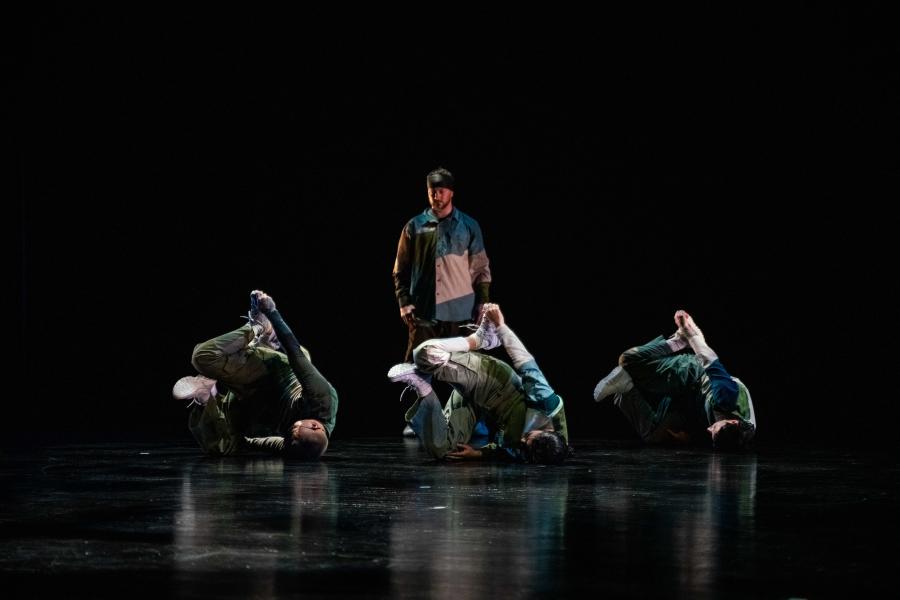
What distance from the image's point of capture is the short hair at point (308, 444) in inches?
209

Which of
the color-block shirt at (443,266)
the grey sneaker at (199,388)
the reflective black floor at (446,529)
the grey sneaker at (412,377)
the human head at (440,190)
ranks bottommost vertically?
the reflective black floor at (446,529)

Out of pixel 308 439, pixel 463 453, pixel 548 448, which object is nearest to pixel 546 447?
pixel 548 448

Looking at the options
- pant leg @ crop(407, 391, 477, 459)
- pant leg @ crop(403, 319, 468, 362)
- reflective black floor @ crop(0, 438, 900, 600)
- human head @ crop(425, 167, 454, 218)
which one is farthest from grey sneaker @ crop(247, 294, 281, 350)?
human head @ crop(425, 167, 454, 218)

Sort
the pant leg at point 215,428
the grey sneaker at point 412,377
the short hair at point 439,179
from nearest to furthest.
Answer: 1. the grey sneaker at point 412,377
2. the pant leg at point 215,428
3. the short hair at point 439,179

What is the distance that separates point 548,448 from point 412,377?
63cm

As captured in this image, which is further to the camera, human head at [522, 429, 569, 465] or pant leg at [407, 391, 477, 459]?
pant leg at [407, 391, 477, 459]

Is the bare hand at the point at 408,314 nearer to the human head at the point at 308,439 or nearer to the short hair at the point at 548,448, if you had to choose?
the human head at the point at 308,439

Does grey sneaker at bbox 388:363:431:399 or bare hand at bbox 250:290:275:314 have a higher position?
bare hand at bbox 250:290:275:314

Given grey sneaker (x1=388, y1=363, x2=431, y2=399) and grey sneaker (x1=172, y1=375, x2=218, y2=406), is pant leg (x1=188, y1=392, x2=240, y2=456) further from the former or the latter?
grey sneaker (x1=388, y1=363, x2=431, y2=399)

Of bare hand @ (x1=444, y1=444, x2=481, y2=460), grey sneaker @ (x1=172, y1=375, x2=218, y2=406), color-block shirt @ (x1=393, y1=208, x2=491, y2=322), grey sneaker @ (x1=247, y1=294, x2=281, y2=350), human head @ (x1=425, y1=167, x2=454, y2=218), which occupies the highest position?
human head @ (x1=425, y1=167, x2=454, y2=218)

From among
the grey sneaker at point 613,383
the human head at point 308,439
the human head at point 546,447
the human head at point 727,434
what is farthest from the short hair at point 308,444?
the human head at point 727,434

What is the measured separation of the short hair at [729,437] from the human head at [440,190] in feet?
6.64

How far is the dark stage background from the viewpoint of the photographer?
8.22 meters

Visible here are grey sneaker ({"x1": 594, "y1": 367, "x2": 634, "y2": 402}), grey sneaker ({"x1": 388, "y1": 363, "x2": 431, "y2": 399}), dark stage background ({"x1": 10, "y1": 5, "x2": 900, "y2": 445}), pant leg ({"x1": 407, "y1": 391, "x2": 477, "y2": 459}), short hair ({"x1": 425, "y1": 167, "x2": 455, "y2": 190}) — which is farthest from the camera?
dark stage background ({"x1": 10, "y1": 5, "x2": 900, "y2": 445})
